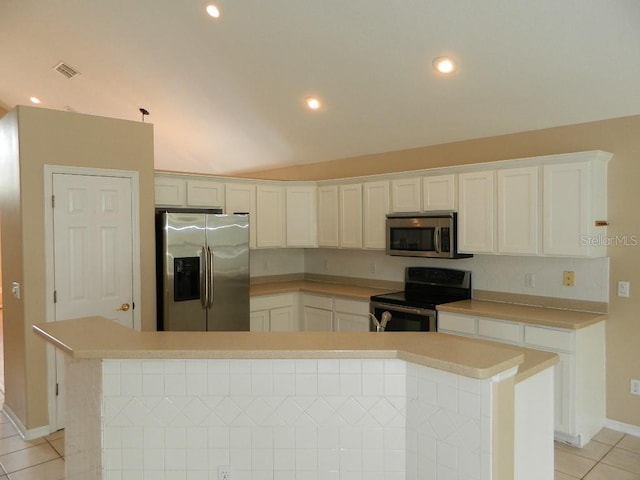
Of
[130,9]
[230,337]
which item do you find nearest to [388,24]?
[130,9]

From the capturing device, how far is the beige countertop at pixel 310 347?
1757 millimetres

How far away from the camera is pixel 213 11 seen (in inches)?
161

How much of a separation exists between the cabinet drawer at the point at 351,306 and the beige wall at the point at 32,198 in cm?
249

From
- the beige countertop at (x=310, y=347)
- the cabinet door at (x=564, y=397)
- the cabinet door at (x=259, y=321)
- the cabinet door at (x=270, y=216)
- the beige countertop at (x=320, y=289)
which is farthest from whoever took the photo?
the cabinet door at (x=270, y=216)

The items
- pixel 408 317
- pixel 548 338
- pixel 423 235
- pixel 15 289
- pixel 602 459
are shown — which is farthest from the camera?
pixel 423 235

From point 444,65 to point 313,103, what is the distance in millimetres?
1502

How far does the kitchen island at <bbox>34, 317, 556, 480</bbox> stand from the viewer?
6.21 ft

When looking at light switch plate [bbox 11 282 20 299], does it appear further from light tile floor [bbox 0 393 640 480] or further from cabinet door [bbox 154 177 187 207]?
cabinet door [bbox 154 177 187 207]

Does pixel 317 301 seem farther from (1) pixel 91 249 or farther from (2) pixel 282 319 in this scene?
(1) pixel 91 249

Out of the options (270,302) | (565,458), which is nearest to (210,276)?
(270,302)

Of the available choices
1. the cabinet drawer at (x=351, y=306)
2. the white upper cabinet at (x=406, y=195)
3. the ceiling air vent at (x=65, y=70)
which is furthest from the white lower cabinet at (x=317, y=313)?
the ceiling air vent at (x=65, y=70)

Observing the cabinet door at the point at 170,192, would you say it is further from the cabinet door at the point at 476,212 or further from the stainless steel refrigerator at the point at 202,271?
the cabinet door at the point at 476,212

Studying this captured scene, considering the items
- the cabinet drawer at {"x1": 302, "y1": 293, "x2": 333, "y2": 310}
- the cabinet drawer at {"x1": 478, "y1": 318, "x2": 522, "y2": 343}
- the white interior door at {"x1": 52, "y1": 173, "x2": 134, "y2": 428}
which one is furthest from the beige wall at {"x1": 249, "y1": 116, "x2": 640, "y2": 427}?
the white interior door at {"x1": 52, "y1": 173, "x2": 134, "y2": 428}
